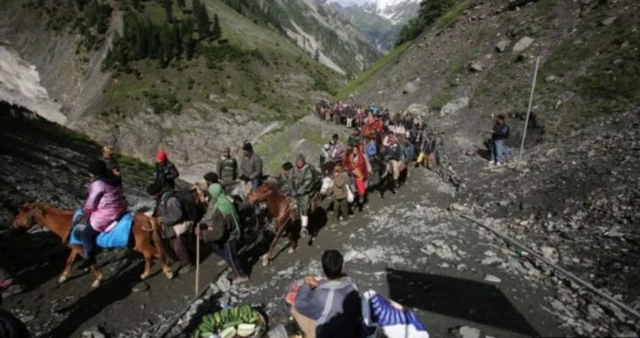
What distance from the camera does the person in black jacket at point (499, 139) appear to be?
17719mm

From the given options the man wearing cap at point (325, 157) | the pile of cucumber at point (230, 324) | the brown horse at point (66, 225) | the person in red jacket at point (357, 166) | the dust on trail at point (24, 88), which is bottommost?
the dust on trail at point (24, 88)

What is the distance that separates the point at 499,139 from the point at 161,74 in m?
90.3

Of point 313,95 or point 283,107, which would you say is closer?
point 283,107

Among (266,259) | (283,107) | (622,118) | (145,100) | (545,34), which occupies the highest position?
(545,34)

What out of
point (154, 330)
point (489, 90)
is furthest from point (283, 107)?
point (154, 330)

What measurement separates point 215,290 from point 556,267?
803 cm

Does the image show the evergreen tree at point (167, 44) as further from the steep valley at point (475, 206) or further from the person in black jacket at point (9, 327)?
the person in black jacket at point (9, 327)

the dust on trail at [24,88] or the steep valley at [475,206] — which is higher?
the steep valley at [475,206]

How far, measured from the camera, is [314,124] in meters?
32.7

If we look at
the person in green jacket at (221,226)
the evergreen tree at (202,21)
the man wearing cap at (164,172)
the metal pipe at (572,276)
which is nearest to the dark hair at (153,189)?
the man wearing cap at (164,172)

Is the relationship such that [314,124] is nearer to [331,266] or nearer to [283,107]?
[331,266]

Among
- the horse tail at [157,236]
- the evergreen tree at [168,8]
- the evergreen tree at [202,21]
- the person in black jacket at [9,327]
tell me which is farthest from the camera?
the evergreen tree at [168,8]

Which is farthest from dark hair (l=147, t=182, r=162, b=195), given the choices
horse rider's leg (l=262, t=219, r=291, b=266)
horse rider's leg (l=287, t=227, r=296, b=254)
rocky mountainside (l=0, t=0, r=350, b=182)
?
rocky mountainside (l=0, t=0, r=350, b=182)

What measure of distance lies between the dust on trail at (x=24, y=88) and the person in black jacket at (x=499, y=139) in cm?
8686
